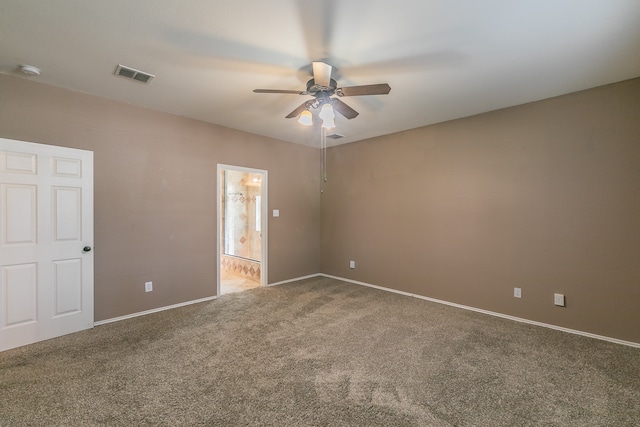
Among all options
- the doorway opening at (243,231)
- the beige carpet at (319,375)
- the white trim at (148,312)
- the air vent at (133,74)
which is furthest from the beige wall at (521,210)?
the air vent at (133,74)

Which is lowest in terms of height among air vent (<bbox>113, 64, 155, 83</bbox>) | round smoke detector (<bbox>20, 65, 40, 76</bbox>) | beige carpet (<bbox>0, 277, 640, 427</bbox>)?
beige carpet (<bbox>0, 277, 640, 427</bbox>)

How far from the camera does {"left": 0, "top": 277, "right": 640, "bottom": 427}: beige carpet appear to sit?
1.83 metres

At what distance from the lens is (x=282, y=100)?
331 centimetres

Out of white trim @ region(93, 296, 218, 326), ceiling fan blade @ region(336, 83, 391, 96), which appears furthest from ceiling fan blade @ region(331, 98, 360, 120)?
white trim @ region(93, 296, 218, 326)

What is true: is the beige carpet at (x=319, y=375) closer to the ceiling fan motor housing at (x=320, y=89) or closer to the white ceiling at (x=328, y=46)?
the ceiling fan motor housing at (x=320, y=89)

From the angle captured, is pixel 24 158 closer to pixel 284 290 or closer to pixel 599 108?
pixel 284 290

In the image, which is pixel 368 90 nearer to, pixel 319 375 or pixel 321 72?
pixel 321 72

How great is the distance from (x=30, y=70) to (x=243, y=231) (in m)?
3.91

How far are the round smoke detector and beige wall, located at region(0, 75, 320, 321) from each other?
8.9 inches

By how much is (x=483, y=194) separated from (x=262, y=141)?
3496 millimetres

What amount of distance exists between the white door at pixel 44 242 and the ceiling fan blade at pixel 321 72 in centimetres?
273

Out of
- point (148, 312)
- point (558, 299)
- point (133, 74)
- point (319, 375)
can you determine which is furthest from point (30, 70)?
point (558, 299)

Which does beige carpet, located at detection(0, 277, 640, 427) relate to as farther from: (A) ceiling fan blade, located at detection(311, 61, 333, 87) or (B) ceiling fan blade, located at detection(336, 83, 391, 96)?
(A) ceiling fan blade, located at detection(311, 61, 333, 87)

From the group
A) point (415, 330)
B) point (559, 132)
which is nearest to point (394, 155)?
point (559, 132)
